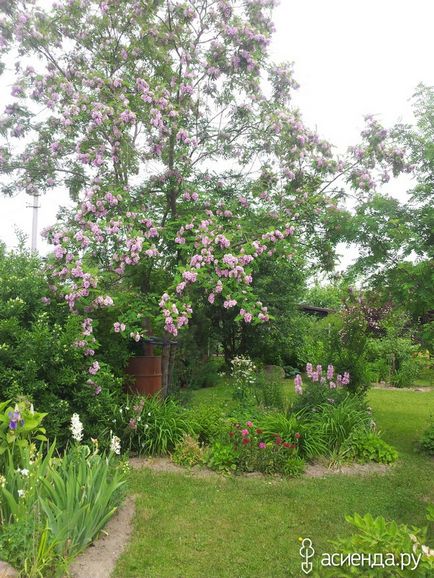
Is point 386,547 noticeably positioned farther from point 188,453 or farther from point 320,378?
point 320,378

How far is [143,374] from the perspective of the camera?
7.23 m

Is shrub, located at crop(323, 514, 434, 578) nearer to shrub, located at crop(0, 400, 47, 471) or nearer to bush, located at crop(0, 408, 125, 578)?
bush, located at crop(0, 408, 125, 578)

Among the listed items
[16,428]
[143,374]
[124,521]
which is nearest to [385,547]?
[124,521]

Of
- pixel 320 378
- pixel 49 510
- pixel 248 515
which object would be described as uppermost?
pixel 320 378

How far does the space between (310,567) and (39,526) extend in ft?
5.91

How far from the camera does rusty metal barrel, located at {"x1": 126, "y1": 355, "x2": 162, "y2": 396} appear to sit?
7230mm

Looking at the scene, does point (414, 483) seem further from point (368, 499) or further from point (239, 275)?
point (239, 275)

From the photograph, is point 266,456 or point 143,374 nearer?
point 266,456

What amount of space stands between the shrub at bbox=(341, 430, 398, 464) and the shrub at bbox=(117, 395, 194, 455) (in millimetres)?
1917

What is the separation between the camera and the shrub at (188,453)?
18.1ft

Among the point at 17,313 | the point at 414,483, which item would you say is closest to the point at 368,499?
the point at 414,483

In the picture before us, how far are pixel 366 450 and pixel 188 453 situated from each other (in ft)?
7.16

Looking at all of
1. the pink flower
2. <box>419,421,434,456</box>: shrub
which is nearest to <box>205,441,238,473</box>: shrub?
the pink flower

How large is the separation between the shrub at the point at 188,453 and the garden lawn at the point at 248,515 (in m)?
0.27
